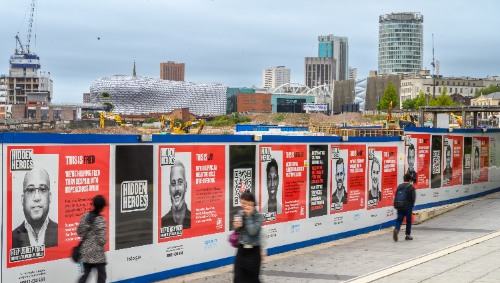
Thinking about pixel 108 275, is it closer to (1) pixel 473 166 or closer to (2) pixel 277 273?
(2) pixel 277 273

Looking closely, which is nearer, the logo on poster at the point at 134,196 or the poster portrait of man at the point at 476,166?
the logo on poster at the point at 134,196

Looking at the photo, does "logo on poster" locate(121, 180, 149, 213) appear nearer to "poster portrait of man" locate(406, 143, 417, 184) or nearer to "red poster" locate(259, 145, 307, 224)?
"red poster" locate(259, 145, 307, 224)

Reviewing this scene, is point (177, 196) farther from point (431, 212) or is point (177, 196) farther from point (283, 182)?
point (431, 212)

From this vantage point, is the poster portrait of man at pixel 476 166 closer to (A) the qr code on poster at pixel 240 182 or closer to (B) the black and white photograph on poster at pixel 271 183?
(B) the black and white photograph on poster at pixel 271 183

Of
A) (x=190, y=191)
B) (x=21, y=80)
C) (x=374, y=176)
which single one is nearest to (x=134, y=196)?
(x=190, y=191)

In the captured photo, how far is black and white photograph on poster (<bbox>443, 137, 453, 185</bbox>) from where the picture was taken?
17.4m

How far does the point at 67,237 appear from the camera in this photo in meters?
6.87

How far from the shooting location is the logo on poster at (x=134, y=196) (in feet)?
25.1

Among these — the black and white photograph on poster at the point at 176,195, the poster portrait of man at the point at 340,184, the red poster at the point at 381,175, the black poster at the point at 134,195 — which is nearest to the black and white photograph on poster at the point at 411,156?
the red poster at the point at 381,175

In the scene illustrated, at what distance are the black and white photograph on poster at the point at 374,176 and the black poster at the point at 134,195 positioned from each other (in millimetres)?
7069

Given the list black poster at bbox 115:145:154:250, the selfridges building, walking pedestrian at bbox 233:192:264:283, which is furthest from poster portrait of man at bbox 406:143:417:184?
the selfridges building

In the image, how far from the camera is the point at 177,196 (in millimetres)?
8469

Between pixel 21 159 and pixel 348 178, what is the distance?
8152mm

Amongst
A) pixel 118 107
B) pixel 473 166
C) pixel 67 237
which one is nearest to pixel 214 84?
pixel 118 107
